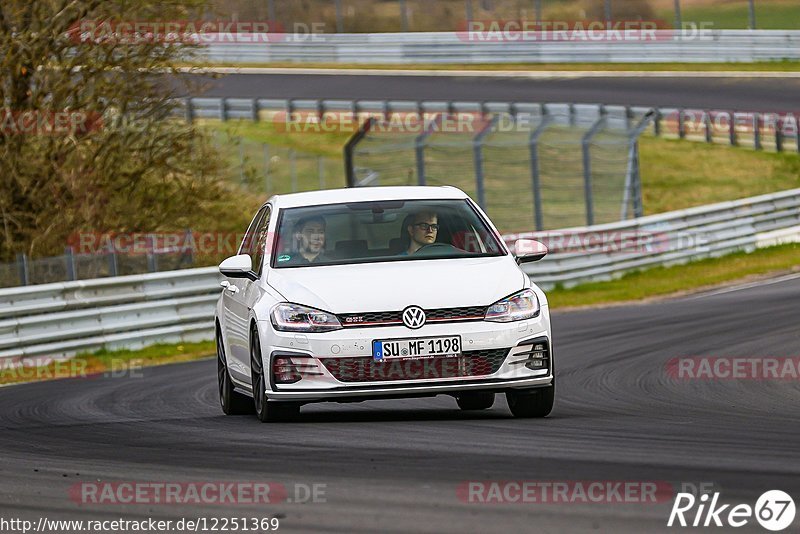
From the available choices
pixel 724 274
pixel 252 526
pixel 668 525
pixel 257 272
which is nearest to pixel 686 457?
pixel 668 525

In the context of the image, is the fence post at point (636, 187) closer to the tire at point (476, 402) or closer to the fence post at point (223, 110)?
the tire at point (476, 402)

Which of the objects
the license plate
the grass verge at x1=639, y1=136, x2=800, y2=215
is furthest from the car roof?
the grass verge at x1=639, y1=136, x2=800, y2=215

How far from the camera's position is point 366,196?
1115 cm

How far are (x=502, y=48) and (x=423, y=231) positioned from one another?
39.6m

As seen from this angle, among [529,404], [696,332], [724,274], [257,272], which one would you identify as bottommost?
[724,274]

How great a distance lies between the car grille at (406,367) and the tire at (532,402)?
18.9 inches

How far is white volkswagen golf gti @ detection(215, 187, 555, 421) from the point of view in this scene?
9.78 meters

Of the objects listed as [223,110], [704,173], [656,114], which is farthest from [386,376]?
[223,110]

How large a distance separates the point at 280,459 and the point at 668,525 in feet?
8.90

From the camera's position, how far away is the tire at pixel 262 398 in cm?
1022

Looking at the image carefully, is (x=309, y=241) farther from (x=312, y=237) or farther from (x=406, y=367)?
(x=406, y=367)

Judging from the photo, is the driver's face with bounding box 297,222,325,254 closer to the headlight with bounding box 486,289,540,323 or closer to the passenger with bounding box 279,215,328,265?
the passenger with bounding box 279,215,328,265

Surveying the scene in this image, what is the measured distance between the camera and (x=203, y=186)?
80.4 ft

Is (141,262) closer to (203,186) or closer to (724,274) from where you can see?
(203,186)
